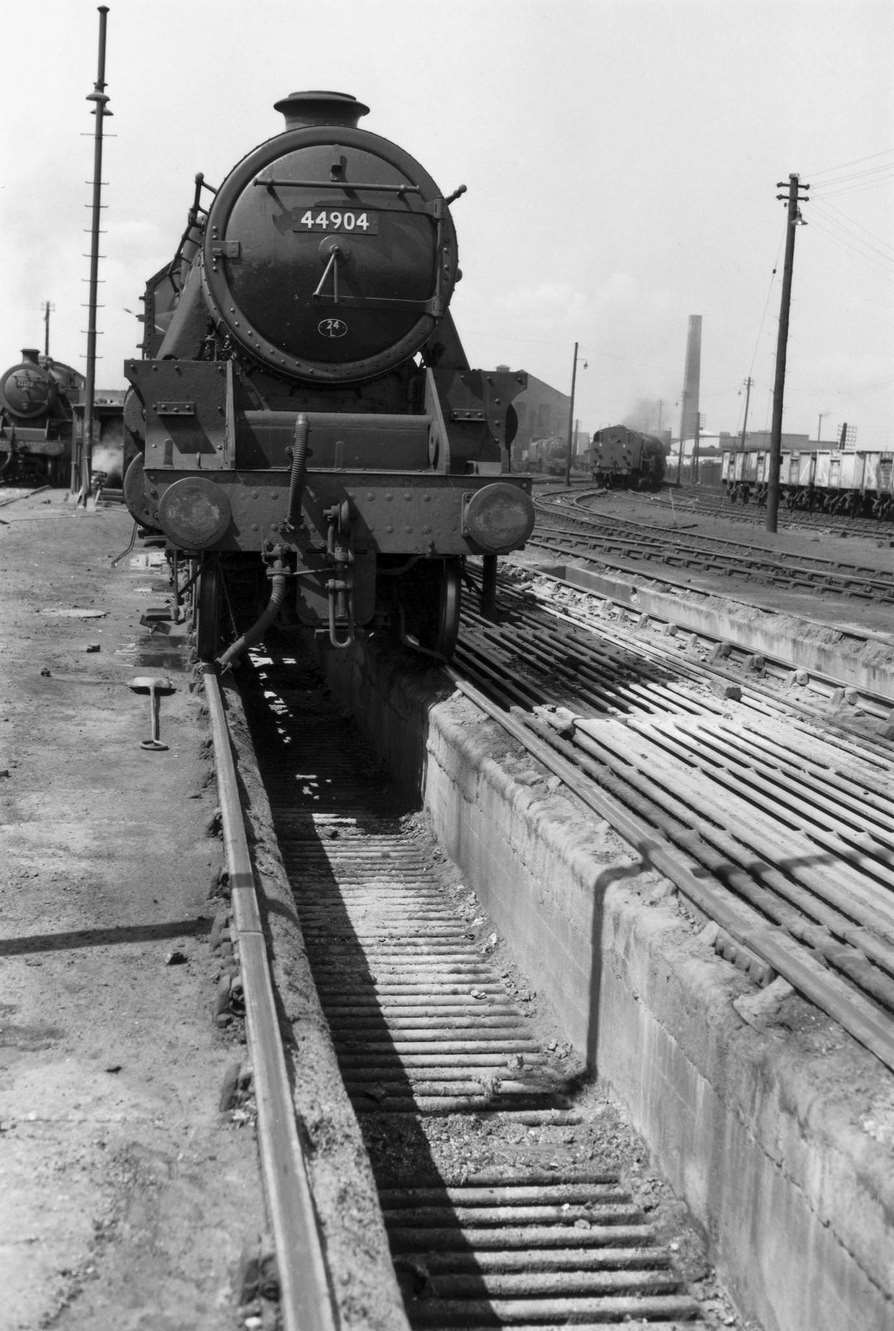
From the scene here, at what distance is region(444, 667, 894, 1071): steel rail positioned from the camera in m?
3.68

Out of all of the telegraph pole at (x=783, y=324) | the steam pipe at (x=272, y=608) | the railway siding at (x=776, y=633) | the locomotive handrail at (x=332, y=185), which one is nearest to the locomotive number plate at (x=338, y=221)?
the locomotive handrail at (x=332, y=185)

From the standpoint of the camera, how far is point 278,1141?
3.12 m

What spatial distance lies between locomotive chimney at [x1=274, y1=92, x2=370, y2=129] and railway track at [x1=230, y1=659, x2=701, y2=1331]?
470cm

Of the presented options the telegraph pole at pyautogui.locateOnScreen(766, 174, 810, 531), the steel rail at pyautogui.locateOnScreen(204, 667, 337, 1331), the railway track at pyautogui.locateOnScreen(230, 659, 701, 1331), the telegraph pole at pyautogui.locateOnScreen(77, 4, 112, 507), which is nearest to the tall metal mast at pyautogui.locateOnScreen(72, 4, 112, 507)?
the telegraph pole at pyautogui.locateOnScreen(77, 4, 112, 507)

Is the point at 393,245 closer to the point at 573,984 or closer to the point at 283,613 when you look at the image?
the point at 283,613

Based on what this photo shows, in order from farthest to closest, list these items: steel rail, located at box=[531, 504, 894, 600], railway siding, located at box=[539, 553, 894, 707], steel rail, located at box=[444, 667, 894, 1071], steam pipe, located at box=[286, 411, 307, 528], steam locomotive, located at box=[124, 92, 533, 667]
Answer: steel rail, located at box=[531, 504, 894, 600] < railway siding, located at box=[539, 553, 894, 707] < steam locomotive, located at box=[124, 92, 533, 667] < steam pipe, located at box=[286, 411, 307, 528] < steel rail, located at box=[444, 667, 894, 1071]

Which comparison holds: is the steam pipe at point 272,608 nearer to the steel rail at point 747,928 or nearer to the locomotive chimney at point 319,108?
the steel rail at point 747,928

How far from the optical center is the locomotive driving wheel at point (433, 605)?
27.8 feet

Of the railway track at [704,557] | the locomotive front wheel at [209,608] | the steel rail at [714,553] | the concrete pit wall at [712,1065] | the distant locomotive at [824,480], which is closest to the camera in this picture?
the concrete pit wall at [712,1065]

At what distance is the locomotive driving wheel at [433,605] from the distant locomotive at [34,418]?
1118 inches

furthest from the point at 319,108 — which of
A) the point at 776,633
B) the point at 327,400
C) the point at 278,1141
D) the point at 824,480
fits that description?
→ the point at 824,480

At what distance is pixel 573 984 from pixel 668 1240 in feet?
4.09

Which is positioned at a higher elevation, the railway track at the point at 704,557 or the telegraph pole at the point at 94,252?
the telegraph pole at the point at 94,252

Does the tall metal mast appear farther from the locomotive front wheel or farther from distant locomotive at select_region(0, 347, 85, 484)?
the locomotive front wheel
